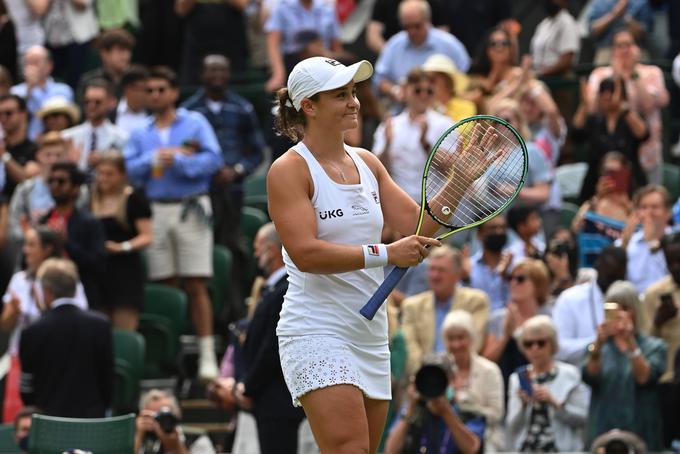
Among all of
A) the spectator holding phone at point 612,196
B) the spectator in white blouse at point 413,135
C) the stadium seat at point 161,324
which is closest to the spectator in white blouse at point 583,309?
the spectator holding phone at point 612,196

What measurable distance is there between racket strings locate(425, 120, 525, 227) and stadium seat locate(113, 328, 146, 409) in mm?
4965

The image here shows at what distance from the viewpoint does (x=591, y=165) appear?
44.2ft

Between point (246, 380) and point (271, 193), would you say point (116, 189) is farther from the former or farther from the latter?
point (271, 193)

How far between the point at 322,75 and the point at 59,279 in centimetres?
427

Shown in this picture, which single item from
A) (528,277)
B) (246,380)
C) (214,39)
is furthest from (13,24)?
(246,380)

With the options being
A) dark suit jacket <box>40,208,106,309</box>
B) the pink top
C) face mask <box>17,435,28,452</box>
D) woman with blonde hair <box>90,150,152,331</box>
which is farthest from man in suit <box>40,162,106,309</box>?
the pink top

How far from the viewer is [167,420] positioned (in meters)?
9.50

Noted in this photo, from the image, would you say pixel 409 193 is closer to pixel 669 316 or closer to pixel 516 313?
pixel 516 313

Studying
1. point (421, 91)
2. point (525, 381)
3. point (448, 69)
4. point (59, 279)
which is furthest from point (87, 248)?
point (525, 381)

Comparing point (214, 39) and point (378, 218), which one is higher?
point (214, 39)

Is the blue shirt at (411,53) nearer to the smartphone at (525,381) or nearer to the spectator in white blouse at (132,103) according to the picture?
the spectator in white blouse at (132,103)

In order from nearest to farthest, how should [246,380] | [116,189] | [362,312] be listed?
[362,312] < [246,380] < [116,189]

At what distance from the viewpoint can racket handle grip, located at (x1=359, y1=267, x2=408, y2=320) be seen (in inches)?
247

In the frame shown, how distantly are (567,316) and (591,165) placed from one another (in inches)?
118
